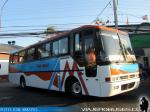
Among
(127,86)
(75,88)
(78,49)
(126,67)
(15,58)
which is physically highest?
(78,49)

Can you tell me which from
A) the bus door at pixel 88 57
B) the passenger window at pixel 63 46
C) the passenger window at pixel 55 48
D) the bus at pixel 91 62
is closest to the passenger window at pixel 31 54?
the bus at pixel 91 62

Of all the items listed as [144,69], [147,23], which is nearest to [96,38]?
[144,69]

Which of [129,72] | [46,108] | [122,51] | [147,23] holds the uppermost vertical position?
[147,23]

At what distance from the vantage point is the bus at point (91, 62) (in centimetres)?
1020

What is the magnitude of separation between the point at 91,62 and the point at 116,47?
48.7 inches

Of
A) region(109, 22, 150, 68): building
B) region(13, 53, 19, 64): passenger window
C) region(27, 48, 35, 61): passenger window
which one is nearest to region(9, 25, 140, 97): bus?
region(27, 48, 35, 61): passenger window

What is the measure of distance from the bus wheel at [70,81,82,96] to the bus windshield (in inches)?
84.8

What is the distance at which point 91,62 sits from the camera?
1062cm

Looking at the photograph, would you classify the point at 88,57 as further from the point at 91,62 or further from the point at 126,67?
the point at 126,67

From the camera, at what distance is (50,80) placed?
1391cm

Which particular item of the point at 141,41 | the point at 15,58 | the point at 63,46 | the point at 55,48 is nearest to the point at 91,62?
the point at 63,46

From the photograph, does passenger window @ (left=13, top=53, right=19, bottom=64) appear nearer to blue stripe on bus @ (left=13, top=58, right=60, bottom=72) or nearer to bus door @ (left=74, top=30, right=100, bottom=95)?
blue stripe on bus @ (left=13, top=58, right=60, bottom=72)

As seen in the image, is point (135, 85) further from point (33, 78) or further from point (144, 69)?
point (144, 69)

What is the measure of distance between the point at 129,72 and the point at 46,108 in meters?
3.75
